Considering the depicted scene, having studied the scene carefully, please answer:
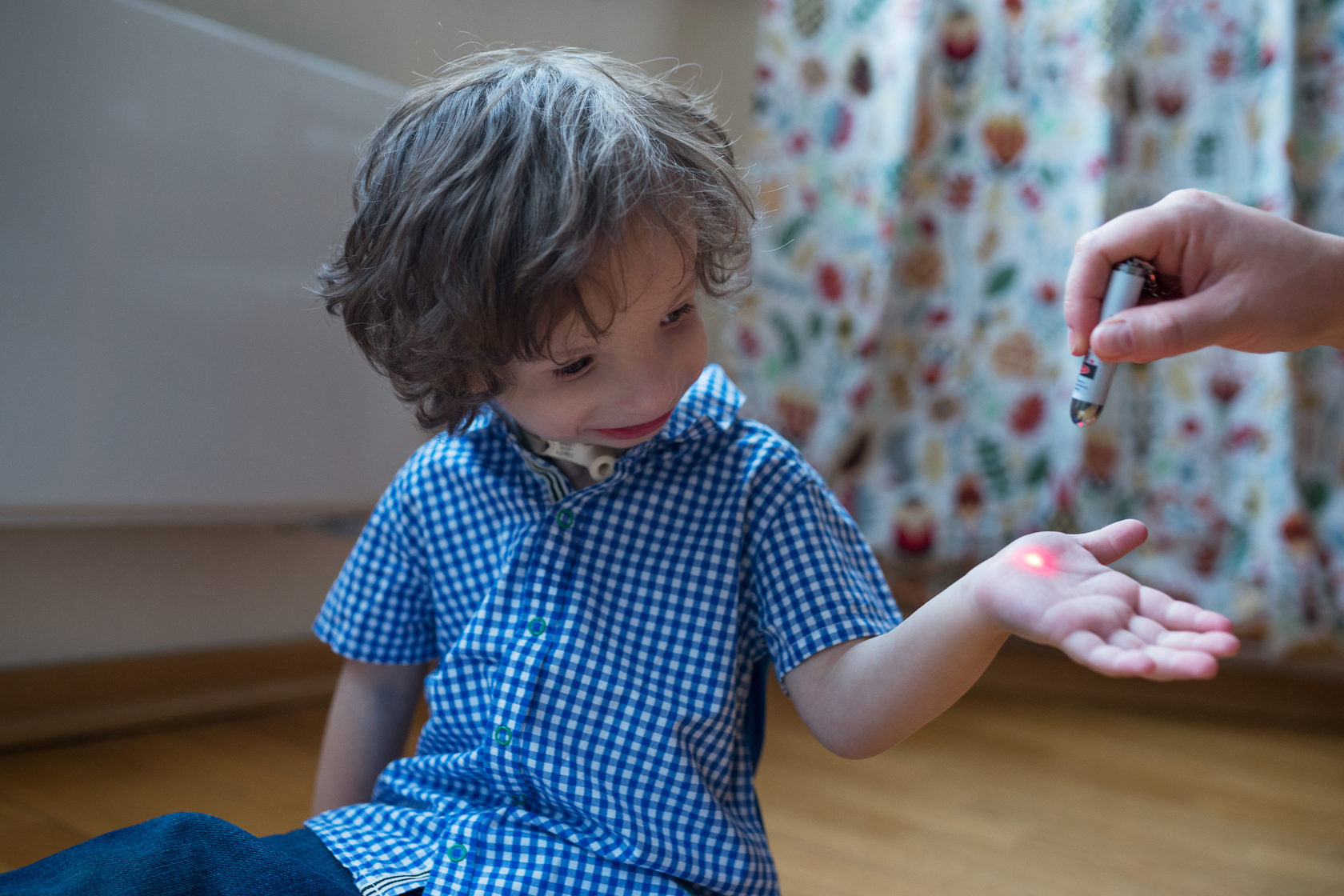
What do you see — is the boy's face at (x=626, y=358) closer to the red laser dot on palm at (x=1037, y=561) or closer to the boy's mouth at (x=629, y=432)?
the boy's mouth at (x=629, y=432)

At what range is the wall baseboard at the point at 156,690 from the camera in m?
1.08

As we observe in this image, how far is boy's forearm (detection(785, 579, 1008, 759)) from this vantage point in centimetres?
59

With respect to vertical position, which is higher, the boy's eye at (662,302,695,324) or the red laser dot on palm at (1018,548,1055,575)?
the boy's eye at (662,302,695,324)

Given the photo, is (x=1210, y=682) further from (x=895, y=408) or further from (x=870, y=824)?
(x=870, y=824)

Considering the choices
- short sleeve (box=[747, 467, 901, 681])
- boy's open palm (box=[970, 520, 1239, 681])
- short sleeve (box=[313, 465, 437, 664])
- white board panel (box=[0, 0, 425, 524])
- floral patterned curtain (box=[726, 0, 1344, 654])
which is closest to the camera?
boy's open palm (box=[970, 520, 1239, 681])

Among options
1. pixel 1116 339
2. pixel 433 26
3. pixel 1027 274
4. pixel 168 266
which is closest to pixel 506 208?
pixel 1116 339

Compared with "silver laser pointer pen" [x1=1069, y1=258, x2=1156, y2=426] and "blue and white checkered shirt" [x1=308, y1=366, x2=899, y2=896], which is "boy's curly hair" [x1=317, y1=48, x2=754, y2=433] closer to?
"blue and white checkered shirt" [x1=308, y1=366, x2=899, y2=896]

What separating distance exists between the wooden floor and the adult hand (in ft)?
1.85

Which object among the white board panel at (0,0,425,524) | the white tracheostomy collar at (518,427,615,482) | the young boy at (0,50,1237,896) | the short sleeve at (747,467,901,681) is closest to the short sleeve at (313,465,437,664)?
the young boy at (0,50,1237,896)

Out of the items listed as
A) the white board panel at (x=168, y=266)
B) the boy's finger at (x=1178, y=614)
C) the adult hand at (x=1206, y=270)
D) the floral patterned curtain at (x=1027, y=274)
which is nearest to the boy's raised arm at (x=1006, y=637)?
the boy's finger at (x=1178, y=614)

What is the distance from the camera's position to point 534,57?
2.34 feet

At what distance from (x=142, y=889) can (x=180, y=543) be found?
0.67m

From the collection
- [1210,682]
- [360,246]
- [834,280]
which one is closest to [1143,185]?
[834,280]

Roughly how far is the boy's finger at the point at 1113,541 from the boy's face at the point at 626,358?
0.24 metres
